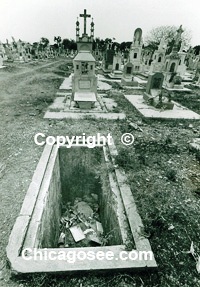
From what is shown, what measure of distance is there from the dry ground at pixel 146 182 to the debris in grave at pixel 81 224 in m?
1.36

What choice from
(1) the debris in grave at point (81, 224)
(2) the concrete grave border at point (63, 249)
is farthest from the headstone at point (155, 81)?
(2) the concrete grave border at point (63, 249)

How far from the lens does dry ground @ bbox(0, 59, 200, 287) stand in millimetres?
2469

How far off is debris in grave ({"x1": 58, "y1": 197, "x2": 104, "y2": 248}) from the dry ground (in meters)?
1.36

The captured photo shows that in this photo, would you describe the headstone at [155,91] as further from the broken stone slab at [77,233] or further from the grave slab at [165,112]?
the broken stone slab at [77,233]

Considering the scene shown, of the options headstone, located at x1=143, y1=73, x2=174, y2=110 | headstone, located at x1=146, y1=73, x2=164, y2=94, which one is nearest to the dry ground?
headstone, located at x1=143, y1=73, x2=174, y2=110

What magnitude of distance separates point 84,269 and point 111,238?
4.46 ft

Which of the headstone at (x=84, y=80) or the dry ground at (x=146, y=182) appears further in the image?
the headstone at (x=84, y=80)

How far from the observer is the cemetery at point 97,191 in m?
2.50

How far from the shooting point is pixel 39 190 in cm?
375

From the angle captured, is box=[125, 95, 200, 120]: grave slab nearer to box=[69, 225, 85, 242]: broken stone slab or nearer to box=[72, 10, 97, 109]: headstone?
box=[72, 10, 97, 109]: headstone

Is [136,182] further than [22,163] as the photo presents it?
No

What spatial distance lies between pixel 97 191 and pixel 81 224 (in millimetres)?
1225

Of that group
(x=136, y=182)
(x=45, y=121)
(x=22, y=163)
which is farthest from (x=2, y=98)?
(x=136, y=182)

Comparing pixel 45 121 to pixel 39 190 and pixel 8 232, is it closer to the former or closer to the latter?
pixel 39 190
